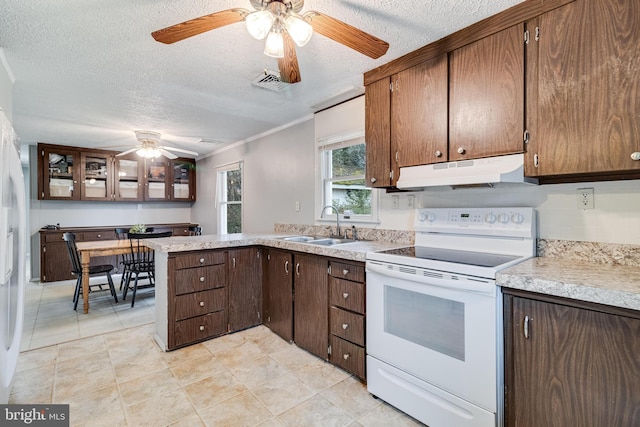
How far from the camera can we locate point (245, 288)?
2.99m

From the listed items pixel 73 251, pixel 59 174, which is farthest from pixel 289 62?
pixel 59 174

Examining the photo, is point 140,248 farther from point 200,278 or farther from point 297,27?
point 297,27

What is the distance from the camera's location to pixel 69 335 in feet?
9.56

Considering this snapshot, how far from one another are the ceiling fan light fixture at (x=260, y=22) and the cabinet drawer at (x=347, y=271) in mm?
1453

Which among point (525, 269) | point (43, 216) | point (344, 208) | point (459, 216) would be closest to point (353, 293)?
point (459, 216)

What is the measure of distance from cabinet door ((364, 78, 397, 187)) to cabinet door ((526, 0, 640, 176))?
0.91 m

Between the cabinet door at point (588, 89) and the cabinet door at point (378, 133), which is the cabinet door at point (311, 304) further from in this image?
the cabinet door at point (588, 89)

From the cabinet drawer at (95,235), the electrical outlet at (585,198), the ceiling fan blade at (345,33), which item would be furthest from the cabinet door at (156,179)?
the electrical outlet at (585,198)

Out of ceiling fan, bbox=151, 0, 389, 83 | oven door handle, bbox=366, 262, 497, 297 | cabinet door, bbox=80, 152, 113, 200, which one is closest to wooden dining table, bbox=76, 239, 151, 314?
cabinet door, bbox=80, 152, 113, 200

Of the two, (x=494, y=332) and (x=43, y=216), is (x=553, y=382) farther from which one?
(x=43, y=216)

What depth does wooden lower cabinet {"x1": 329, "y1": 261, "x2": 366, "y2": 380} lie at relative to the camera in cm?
209

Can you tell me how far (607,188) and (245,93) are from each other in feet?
8.86

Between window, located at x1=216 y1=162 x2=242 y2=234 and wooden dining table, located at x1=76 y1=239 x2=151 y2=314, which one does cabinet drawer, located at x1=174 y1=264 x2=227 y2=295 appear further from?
window, located at x1=216 y1=162 x2=242 y2=234

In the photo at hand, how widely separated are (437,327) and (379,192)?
4.44 ft
